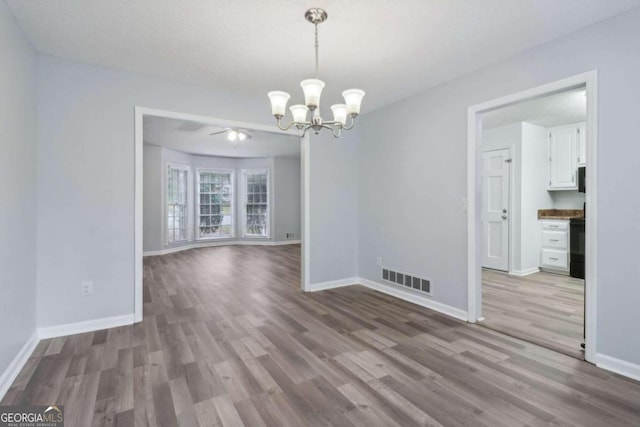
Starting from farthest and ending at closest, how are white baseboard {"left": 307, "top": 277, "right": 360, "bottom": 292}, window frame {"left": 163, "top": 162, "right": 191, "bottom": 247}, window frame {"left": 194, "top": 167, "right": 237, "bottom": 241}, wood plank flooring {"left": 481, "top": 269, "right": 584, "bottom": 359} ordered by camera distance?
window frame {"left": 194, "top": 167, "right": 237, "bottom": 241}, window frame {"left": 163, "top": 162, "right": 191, "bottom": 247}, white baseboard {"left": 307, "top": 277, "right": 360, "bottom": 292}, wood plank flooring {"left": 481, "top": 269, "right": 584, "bottom": 359}

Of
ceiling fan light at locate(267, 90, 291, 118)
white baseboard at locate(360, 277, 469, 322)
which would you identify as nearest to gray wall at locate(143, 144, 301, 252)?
white baseboard at locate(360, 277, 469, 322)

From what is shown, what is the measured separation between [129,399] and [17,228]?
1522mm

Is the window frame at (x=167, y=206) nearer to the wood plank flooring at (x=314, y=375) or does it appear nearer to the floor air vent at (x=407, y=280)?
the wood plank flooring at (x=314, y=375)

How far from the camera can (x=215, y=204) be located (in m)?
9.13

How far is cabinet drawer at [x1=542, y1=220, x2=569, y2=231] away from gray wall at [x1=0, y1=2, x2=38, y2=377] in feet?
22.5

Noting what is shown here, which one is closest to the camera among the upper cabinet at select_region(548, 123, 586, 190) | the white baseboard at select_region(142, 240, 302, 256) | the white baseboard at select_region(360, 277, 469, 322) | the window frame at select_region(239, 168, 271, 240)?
the white baseboard at select_region(360, 277, 469, 322)

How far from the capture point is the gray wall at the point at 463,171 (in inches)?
86.4

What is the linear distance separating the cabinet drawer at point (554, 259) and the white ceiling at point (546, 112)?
215cm

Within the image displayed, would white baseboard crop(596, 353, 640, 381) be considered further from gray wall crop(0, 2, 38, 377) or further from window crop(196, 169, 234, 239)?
window crop(196, 169, 234, 239)

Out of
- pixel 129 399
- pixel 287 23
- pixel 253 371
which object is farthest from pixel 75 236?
pixel 287 23

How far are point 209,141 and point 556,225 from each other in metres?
6.87

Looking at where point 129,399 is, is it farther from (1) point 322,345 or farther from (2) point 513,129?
(2) point 513,129

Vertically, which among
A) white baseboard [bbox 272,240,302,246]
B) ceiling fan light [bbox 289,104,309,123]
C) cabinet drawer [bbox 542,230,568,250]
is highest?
ceiling fan light [bbox 289,104,309,123]

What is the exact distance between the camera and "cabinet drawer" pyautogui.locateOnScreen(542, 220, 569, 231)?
5.20 metres
